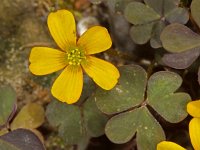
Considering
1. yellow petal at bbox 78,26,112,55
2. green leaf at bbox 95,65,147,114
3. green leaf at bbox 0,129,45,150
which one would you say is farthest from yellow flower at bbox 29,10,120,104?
green leaf at bbox 0,129,45,150

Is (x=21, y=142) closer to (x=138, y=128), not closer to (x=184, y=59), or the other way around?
(x=138, y=128)

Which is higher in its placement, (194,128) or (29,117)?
(194,128)

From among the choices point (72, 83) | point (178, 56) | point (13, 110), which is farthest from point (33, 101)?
point (178, 56)

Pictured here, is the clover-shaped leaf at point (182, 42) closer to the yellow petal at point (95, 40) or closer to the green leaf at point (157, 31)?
the green leaf at point (157, 31)

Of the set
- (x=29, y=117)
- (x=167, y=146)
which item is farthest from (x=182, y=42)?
(x=29, y=117)

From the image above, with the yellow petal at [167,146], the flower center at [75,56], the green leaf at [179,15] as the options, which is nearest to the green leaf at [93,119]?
the flower center at [75,56]

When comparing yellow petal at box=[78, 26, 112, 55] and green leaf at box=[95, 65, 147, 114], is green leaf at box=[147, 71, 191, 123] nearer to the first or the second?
green leaf at box=[95, 65, 147, 114]

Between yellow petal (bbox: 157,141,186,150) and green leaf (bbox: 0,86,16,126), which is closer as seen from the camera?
yellow petal (bbox: 157,141,186,150)
